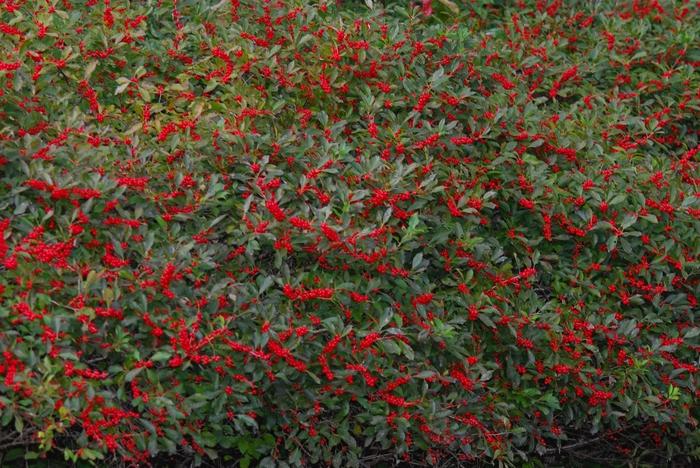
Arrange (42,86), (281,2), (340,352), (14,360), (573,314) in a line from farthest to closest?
(281,2) < (573,314) < (42,86) < (340,352) < (14,360)

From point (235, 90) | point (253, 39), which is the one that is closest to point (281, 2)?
point (253, 39)

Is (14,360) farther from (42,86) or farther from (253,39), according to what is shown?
(253,39)

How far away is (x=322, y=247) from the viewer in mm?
4297

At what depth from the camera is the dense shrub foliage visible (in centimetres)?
392

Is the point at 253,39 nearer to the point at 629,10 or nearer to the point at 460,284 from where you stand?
the point at 460,284

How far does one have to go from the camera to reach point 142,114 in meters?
4.75

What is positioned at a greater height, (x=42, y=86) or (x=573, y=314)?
(x=42, y=86)

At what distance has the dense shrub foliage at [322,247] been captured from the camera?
12.8ft

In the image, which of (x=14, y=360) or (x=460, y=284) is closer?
(x=14, y=360)

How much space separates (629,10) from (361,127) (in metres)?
2.54

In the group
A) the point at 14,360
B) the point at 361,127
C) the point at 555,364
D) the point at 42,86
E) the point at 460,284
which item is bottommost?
the point at 555,364

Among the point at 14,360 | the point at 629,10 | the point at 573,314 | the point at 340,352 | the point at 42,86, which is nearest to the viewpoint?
the point at 14,360

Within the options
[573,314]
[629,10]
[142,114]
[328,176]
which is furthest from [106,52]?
[629,10]

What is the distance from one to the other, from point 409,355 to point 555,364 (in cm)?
82
